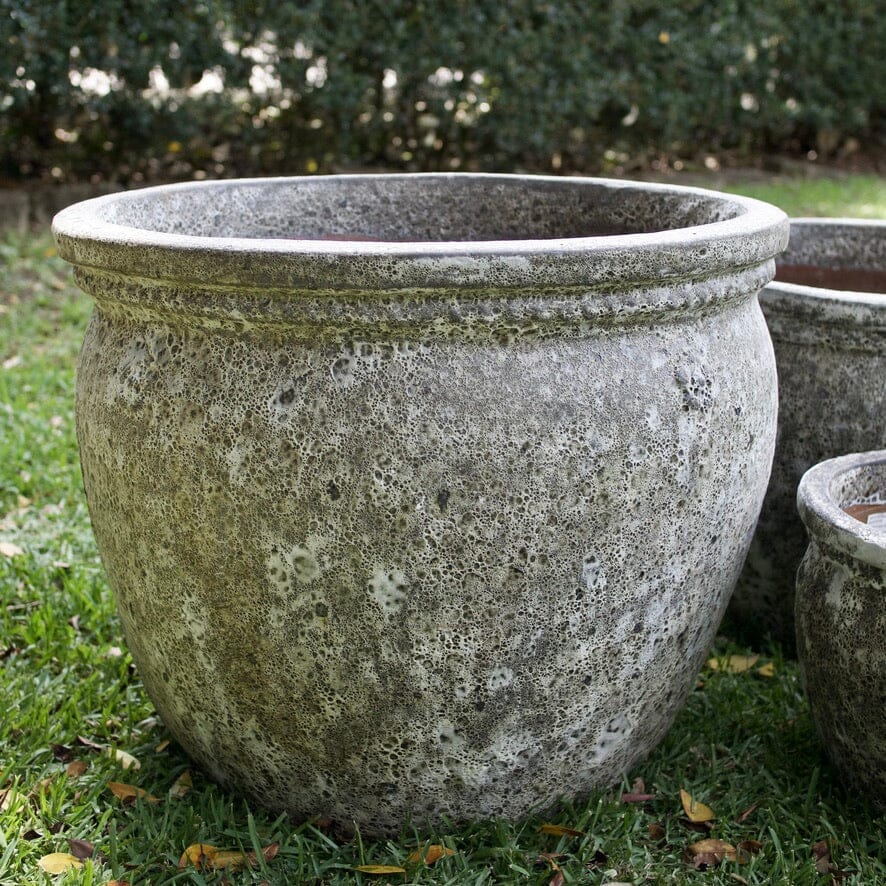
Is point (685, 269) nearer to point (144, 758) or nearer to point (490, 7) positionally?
point (144, 758)

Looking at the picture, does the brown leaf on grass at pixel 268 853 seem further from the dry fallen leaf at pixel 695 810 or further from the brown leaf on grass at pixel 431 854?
the dry fallen leaf at pixel 695 810

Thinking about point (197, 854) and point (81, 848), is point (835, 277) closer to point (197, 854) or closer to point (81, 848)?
point (197, 854)

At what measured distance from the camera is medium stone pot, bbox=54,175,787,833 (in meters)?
1.73

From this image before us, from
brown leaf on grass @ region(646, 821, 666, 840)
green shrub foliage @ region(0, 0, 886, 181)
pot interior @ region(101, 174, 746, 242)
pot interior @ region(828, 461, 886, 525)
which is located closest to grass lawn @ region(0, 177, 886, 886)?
brown leaf on grass @ region(646, 821, 666, 840)

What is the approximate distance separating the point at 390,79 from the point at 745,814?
18.4ft

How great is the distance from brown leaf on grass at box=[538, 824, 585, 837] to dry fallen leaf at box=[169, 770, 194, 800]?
0.72 m

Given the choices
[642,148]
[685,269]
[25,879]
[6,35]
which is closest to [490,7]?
[642,148]

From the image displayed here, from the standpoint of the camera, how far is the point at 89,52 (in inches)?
228

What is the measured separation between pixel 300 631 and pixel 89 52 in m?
4.90

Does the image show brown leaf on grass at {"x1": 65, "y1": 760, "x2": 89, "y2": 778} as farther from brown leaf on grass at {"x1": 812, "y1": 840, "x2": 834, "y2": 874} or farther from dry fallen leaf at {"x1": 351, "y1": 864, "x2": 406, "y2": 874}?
brown leaf on grass at {"x1": 812, "y1": 840, "x2": 834, "y2": 874}

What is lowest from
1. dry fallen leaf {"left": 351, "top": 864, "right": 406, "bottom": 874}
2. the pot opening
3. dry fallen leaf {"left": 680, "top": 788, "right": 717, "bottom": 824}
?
dry fallen leaf {"left": 680, "top": 788, "right": 717, "bottom": 824}

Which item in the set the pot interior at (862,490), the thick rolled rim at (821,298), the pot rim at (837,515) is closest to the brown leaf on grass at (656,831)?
the pot rim at (837,515)

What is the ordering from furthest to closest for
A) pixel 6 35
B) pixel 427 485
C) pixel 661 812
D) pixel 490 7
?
1. pixel 490 7
2. pixel 6 35
3. pixel 661 812
4. pixel 427 485

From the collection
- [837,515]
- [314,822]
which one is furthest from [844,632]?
[314,822]
